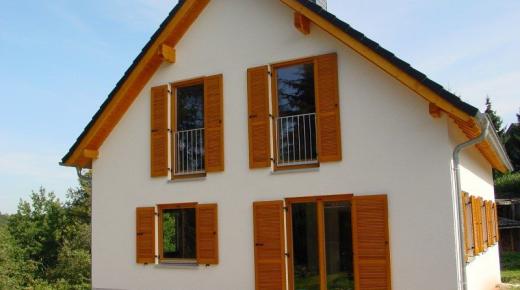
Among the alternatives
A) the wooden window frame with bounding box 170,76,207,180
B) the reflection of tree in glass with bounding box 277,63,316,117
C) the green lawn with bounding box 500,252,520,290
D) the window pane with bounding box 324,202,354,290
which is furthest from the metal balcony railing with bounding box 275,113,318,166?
the green lawn with bounding box 500,252,520,290

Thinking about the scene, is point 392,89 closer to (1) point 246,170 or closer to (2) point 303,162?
(2) point 303,162

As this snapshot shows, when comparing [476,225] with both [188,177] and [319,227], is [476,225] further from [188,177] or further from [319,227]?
[188,177]

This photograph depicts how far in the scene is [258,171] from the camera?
10695 mm

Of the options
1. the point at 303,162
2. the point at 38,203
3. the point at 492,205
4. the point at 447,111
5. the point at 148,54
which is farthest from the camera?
the point at 38,203

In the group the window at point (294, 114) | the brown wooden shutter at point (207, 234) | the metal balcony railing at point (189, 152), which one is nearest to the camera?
the window at point (294, 114)

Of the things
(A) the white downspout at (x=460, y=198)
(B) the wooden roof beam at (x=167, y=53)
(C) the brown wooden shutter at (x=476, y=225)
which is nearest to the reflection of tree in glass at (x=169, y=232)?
(B) the wooden roof beam at (x=167, y=53)

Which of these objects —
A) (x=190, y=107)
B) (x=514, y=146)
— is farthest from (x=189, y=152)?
(x=514, y=146)

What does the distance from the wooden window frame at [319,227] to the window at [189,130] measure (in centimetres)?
218

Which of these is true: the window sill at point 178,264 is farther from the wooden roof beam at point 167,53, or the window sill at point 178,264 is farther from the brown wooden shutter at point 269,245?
the wooden roof beam at point 167,53

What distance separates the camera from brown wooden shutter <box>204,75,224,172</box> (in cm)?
1117

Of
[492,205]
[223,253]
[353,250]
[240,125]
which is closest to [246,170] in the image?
[240,125]

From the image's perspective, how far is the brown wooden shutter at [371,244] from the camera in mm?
9273

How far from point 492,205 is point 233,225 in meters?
9.06

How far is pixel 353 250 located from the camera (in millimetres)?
9523
